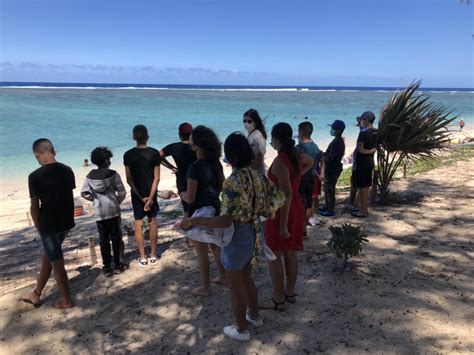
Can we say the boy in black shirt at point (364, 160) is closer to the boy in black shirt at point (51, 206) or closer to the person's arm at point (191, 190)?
the person's arm at point (191, 190)

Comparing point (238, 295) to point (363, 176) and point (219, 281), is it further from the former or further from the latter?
point (363, 176)

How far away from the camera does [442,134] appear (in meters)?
6.52

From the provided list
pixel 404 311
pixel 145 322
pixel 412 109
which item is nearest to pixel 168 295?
pixel 145 322

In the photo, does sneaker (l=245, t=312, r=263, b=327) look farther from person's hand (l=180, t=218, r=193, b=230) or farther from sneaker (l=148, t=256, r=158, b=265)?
sneaker (l=148, t=256, r=158, b=265)

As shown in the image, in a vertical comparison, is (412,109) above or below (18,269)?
above

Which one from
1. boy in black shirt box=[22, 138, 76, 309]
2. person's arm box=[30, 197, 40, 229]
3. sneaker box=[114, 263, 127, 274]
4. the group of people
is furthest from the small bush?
person's arm box=[30, 197, 40, 229]

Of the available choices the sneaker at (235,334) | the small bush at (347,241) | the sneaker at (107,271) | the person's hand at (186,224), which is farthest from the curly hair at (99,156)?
the small bush at (347,241)

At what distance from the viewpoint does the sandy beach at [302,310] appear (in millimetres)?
3047

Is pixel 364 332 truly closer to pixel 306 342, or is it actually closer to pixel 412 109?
pixel 306 342

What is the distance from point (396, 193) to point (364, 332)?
476 cm

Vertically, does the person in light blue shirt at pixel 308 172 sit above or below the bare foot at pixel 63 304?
above

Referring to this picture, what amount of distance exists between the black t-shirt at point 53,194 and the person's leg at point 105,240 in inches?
21.8

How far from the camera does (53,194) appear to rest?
3.60m

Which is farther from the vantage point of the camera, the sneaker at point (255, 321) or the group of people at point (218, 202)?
the sneaker at point (255, 321)
